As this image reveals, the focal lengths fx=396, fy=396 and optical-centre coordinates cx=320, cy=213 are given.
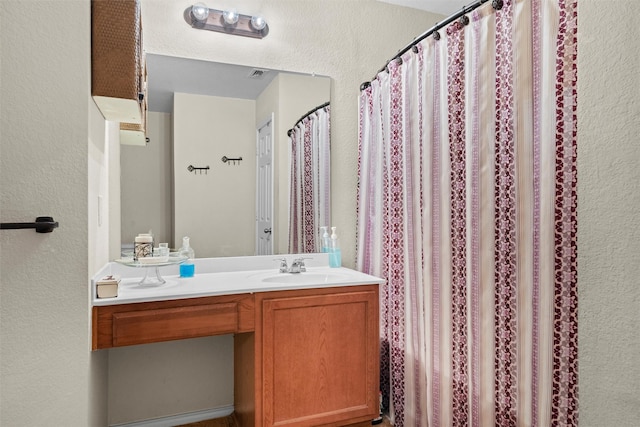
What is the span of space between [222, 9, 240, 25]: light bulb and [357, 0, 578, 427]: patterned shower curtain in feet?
3.16

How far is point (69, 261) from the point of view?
1502 millimetres

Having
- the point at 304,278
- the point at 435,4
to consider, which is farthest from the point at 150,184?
the point at 435,4

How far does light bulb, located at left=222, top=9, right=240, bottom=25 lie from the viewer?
2.33 meters

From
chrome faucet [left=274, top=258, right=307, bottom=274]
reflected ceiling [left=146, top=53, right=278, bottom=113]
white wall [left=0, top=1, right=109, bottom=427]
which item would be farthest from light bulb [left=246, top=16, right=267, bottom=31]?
chrome faucet [left=274, top=258, right=307, bottom=274]

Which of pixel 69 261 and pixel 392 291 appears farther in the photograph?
pixel 392 291

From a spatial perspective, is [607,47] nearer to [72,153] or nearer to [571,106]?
[571,106]

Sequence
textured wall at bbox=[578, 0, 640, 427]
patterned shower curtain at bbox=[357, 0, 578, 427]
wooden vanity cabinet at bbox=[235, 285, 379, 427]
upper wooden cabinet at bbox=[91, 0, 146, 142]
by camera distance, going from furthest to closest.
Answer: wooden vanity cabinet at bbox=[235, 285, 379, 427]
upper wooden cabinet at bbox=[91, 0, 146, 142]
patterned shower curtain at bbox=[357, 0, 578, 427]
textured wall at bbox=[578, 0, 640, 427]

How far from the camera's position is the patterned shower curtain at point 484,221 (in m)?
1.33

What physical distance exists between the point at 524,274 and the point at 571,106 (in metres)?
0.59

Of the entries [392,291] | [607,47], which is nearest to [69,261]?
[392,291]

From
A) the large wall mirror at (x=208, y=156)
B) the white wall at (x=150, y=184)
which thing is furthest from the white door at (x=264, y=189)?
the white wall at (x=150, y=184)

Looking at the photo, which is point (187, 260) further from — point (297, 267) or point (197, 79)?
point (197, 79)

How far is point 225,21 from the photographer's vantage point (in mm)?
2344

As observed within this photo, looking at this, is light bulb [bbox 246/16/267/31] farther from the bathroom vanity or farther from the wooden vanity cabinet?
the wooden vanity cabinet
